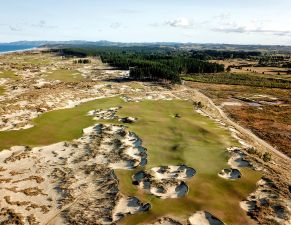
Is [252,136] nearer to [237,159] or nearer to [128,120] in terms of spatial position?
[237,159]

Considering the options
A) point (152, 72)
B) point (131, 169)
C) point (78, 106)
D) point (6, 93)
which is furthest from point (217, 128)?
point (152, 72)

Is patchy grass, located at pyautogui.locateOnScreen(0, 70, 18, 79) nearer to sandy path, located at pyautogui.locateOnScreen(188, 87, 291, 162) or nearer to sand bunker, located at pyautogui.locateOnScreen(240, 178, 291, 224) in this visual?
sandy path, located at pyautogui.locateOnScreen(188, 87, 291, 162)

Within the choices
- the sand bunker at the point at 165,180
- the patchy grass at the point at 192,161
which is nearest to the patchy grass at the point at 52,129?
the patchy grass at the point at 192,161

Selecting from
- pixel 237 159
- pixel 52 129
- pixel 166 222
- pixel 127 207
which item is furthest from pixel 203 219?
pixel 52 129

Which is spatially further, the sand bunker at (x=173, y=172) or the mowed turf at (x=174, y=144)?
the sand bunker at (x=173, y=172)

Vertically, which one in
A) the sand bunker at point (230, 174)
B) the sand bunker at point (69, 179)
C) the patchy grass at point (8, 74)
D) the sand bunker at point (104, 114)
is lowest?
the patchy grass at point (8, 74)

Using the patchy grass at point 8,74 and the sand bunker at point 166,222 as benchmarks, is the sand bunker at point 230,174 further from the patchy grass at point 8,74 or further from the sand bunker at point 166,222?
the patchy grass at point 8,74
